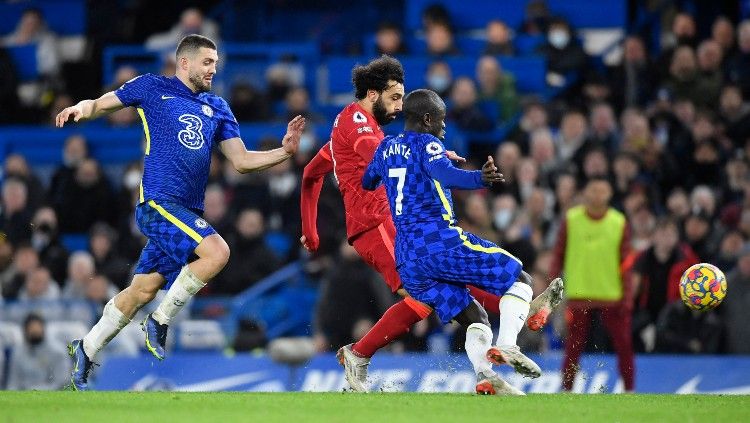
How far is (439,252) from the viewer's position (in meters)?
9.45

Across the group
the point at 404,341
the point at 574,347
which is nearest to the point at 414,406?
the point at 574,347

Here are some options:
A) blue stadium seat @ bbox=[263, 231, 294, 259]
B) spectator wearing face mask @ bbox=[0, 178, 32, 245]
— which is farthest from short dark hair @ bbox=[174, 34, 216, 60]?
spectator wearing face mask @ bbox=[0, 178, 32, 245]

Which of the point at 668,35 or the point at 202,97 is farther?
the point at 668,35

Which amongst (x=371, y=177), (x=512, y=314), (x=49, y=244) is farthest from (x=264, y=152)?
(x=49, y=244)

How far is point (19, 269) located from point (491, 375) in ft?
29.1

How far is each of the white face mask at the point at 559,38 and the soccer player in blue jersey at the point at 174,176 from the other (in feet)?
29.5

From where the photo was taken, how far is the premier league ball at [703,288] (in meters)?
11.1

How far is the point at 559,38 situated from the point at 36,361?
306 inches

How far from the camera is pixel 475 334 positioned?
9.50 meters

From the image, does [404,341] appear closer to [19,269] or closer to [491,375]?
[19,269]

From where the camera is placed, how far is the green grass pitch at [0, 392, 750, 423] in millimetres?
8055

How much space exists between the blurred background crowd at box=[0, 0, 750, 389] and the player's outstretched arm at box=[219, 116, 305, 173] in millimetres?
5028

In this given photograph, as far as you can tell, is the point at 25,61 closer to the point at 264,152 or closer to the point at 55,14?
the point at 55,14

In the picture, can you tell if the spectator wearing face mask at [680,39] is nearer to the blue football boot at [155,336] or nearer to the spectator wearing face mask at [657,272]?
the spectator wearing face mask at [657,272]
